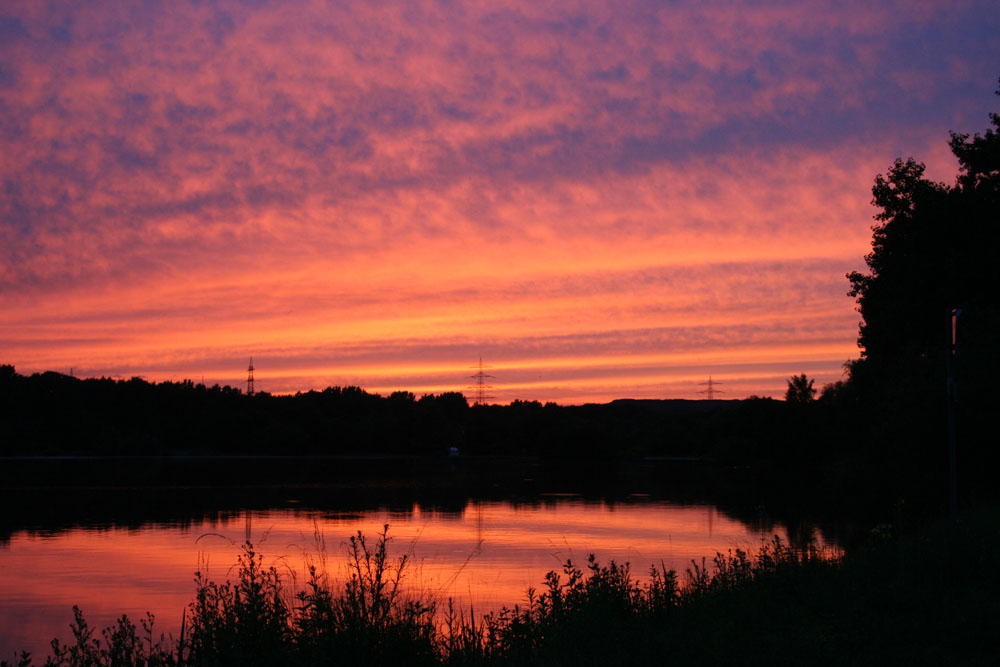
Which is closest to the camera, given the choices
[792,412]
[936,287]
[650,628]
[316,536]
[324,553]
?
[650,628]

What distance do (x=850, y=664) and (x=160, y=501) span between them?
137 ft

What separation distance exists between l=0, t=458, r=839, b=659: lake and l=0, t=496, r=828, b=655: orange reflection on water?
2.6 inches

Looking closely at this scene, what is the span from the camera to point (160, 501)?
45.3m

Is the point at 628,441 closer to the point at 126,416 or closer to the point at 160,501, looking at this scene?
the point at 126,416

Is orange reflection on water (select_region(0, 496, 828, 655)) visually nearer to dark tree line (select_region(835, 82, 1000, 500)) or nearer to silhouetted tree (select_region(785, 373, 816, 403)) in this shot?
dark tree line (select_region(835, 82, 1000, 500))

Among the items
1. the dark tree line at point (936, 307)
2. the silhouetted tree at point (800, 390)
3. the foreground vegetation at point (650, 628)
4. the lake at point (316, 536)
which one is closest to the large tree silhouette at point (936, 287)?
the dark tree line at point (936, 307)

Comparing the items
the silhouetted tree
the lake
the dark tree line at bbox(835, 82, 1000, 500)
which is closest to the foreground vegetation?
the lake

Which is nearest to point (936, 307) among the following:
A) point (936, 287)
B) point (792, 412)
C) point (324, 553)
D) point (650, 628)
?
point (936, 287)

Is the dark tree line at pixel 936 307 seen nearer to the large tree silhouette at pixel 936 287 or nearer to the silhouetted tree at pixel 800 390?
the large tree silhouette at pixel 936 287

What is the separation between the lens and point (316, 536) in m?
12.3

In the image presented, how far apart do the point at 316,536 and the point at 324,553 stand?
874 centimetres

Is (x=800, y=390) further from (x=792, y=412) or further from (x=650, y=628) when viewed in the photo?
(x=650, y=628)

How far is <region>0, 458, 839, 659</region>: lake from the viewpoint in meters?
19.3

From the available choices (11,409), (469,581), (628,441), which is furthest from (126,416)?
(469,581)
